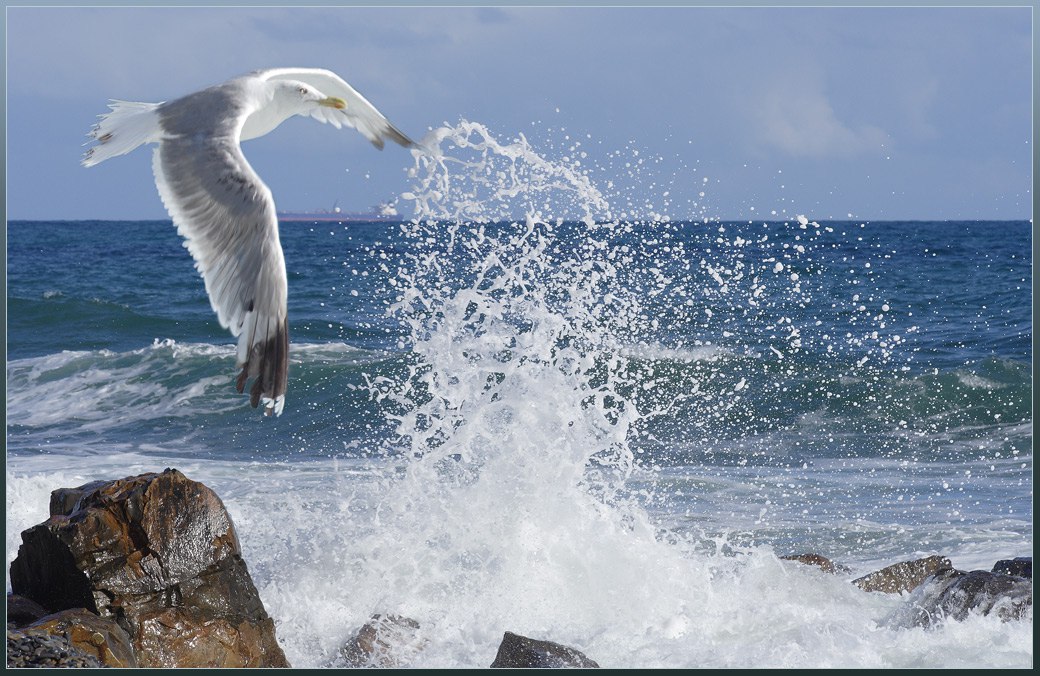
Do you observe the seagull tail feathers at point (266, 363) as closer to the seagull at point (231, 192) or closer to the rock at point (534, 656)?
the seagull at point (231, 192)

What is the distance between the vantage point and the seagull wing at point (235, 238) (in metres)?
4.35

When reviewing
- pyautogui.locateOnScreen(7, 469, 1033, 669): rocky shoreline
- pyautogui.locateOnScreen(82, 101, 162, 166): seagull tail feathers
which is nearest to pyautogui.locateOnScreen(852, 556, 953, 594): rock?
pyautogui.locateOnScreen(7, 469, 1033, 669): rocky shoreline

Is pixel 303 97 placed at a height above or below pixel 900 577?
above

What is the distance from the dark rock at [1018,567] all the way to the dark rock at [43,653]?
3589 millimetres

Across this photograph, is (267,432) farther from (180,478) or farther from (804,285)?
(804,285)

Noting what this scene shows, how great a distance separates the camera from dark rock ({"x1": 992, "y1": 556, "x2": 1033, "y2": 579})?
4.81 metres

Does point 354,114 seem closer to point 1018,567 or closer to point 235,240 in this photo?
point 235,240

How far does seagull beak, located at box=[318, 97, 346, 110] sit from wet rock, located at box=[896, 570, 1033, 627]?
3449 millimetres

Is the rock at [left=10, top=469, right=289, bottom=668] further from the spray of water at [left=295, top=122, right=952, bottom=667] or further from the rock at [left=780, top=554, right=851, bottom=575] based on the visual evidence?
the rock at [left=780, top=554, right=851, bottom=575]

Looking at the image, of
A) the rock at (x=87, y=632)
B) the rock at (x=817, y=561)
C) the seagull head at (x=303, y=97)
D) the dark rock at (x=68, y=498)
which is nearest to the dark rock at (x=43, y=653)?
the rock at (x=87, y=632)

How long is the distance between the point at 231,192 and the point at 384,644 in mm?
1896

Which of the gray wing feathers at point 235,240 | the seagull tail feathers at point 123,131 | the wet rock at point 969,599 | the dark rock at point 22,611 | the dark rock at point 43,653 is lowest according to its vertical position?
the dark rock at point 22,611

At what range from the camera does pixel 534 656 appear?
390cm

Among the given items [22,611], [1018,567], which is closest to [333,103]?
[22,611]
